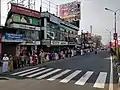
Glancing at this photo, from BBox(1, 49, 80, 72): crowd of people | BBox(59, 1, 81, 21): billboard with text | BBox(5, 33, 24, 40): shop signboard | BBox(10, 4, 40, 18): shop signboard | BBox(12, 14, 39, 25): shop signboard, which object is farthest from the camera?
BBox(59, 1, 81, 21): billboard with text

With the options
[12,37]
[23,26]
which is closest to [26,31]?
[23,26]

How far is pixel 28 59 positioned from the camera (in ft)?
93.5

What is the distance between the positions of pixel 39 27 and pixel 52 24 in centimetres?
719

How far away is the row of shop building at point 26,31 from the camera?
1308 inches

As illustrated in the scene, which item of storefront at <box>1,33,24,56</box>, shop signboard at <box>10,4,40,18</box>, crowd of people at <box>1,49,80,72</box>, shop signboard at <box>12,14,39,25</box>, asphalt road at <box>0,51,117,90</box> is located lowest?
asphalt road at <box>0,51,117,90</box>

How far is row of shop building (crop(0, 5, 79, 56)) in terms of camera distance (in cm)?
3323

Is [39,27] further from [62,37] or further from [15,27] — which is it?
[62,37]

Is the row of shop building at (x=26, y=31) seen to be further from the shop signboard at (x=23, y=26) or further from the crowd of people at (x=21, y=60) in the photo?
the crowd of people at (x=21, y=60)

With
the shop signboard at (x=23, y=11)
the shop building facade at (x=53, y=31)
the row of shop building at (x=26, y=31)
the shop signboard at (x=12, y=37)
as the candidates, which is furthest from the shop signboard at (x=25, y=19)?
the shop signboard at (x=12, y=37)

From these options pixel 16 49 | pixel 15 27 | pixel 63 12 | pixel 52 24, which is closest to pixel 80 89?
pixel 16 49

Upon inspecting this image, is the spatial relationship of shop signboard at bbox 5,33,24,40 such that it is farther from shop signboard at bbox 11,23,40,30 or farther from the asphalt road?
the asphalt road

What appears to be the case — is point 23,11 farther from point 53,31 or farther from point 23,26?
point 53,31

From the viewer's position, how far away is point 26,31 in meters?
42.0

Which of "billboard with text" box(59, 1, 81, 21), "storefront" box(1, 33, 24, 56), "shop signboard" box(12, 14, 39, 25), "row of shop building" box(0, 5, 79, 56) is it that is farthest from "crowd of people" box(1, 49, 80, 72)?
"billboard with text" box(59, 1, 81, 21)
